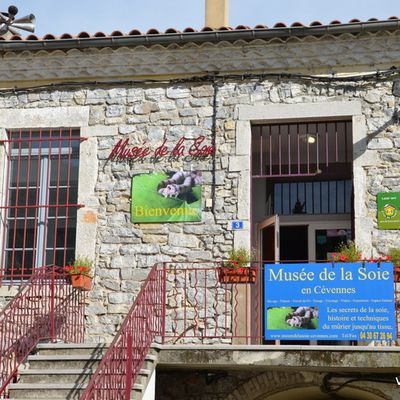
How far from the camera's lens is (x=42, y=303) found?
36.0ft

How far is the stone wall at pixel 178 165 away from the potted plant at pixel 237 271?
674 millimetres

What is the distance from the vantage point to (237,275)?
33.5 feet

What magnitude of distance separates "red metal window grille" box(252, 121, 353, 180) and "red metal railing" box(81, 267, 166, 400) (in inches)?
87.4

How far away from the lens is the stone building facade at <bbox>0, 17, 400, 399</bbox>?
10984 mm

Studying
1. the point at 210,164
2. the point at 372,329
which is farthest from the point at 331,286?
the point at 210,164

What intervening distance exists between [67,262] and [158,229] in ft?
4.35

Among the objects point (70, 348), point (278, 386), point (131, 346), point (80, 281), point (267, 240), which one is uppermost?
point (267, 240)

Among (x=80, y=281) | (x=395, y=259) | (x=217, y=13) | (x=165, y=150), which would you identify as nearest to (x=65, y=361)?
(x=80, y=281)

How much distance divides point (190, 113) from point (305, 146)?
8.85ft

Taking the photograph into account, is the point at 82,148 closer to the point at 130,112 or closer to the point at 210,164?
the point at 130,112

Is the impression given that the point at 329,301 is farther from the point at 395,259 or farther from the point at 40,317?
the point at 40,317

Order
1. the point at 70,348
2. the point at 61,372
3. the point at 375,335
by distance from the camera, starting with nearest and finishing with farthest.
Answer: the point at 61,372 → the point at 375,335 → the point at 70,348

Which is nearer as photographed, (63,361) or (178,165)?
(63,361)

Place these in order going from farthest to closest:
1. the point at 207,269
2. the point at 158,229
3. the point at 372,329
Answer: the point at 158,229 → the point at 207,269 → the point at 372,329
